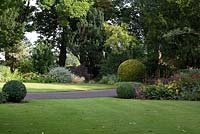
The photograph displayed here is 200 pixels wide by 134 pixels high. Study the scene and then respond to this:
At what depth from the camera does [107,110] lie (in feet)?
50.2

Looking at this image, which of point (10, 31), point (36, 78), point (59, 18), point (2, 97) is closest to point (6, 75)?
point (36, 78)

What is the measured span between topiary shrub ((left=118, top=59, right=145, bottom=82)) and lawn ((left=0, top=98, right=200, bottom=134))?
45.2 ft

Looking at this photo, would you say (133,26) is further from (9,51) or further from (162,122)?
(162,122)

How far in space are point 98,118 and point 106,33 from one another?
2599 cm

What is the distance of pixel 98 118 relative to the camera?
13031mm

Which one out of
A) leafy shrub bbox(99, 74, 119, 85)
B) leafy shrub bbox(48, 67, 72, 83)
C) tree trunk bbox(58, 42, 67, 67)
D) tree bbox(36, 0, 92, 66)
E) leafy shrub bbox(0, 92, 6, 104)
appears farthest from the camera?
tree trunk bbox(58, 42, 67, 67)

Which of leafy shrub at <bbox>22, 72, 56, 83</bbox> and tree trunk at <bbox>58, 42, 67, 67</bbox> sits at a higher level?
tree trunk at <bbox>58, 42, 67, 67</bbox>

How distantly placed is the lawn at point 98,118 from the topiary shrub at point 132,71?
→ 1379 cm

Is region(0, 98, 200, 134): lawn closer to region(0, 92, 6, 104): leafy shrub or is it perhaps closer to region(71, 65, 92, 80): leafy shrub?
region(0, 92, 6, 104): leafy shrub

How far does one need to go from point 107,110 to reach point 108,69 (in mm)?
22476

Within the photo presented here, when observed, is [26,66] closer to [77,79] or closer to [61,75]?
[61,75]

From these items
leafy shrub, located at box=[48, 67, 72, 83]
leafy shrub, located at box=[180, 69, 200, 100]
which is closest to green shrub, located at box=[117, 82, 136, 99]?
leafy shrub, located at box=[180, 69, 200, 100]

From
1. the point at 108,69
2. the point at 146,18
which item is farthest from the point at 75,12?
the point at 146,18

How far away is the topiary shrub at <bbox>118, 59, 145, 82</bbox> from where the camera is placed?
31750mm
